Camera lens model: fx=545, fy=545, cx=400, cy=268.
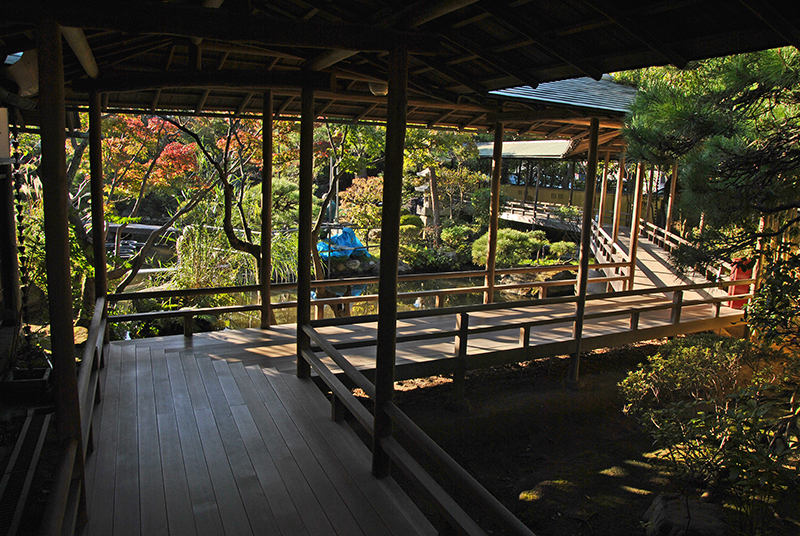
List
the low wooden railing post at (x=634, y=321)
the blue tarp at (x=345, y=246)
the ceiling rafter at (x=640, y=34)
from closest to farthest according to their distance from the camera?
the ceiling rafter at (x=640, y=34)
the low wooden railing post at (x=634, y=321)
the blue tarp at (x=345, y=246)

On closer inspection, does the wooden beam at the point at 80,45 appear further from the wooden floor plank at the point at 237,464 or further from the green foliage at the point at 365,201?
the green foliage at the point at 365,201

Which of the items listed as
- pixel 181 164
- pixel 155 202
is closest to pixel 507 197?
pixel 155 202

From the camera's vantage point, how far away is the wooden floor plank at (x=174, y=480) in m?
2.83

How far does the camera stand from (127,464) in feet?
11.1

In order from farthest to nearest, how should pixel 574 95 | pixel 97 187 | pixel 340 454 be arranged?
1. pixel 574 95
2. pixel 97 187
3. pixel 340 454

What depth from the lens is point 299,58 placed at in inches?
179

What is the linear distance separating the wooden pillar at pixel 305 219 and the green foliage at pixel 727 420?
→ 3190mm

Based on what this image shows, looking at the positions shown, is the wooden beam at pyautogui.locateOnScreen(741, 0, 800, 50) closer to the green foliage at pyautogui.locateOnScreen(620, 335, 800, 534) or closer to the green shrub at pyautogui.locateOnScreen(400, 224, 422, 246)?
the green foliage at pyautogui.locateOnScreen(620, 335, 800, 534)

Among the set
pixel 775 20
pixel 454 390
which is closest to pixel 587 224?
pixel 454 390

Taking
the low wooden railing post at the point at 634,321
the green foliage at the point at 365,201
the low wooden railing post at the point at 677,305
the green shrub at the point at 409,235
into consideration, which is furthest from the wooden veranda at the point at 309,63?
the green shrub at the point at 409,235

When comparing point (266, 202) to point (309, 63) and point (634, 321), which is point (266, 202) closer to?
point (309, 63)

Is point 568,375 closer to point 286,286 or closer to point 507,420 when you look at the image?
point 507,420

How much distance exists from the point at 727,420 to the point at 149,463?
403cm

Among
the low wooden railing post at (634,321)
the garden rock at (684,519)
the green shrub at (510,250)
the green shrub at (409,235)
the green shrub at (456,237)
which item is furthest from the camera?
the green shrub at (456,237)
